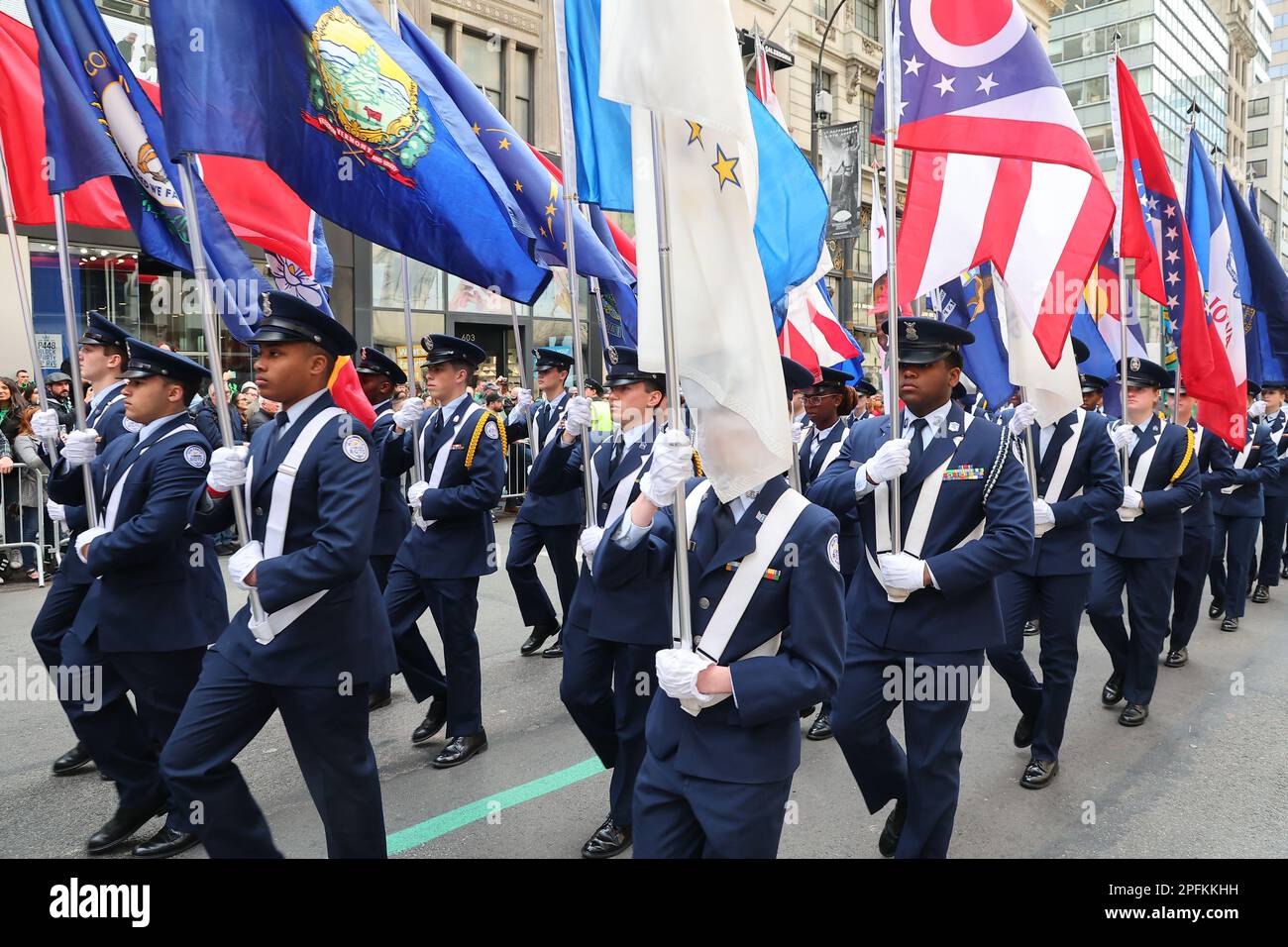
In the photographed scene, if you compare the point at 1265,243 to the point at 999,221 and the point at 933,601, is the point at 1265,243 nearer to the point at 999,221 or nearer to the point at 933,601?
the point at 999,221

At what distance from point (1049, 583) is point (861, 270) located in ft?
94.6

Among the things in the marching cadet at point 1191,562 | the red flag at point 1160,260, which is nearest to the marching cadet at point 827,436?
the red flag at point 1160,260

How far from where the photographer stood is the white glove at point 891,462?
396 cm

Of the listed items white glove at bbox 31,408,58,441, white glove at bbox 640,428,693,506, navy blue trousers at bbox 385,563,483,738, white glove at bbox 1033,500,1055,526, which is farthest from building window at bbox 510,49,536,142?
white glove at bbox 640,428,693,506

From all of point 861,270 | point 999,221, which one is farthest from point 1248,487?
point 861,270

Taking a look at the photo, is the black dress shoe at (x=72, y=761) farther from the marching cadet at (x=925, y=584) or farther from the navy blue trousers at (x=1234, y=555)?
the navy blue trousers at (x=1234, y=555)

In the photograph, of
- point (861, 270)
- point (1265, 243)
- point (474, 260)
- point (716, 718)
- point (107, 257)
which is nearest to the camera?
point (716, 718)

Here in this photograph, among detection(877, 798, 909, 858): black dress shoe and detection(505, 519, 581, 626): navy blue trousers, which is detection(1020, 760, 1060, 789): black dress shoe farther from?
detection(505, 519, 581, 626): navy blue trousers

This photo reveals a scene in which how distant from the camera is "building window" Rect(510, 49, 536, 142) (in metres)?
20.8

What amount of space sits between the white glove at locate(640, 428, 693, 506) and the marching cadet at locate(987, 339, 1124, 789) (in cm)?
270

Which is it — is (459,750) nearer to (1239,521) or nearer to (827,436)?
(827,436)

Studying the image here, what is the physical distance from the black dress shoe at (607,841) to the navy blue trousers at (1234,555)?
22.0ft

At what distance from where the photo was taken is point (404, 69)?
15.6 ft

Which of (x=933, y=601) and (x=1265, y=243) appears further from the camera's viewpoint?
(x=1265, y=243)
